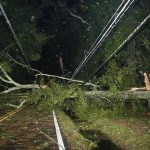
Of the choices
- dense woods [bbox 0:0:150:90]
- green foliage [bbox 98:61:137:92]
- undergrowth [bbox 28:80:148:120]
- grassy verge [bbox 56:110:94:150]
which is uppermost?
dense woods [bbox 0:0:150:90]

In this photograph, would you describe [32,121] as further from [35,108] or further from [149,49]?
[149,49]

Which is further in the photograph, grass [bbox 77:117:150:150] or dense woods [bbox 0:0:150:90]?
dense woods [bbox 0:0:150:90]

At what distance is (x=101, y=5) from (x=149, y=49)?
4.00m

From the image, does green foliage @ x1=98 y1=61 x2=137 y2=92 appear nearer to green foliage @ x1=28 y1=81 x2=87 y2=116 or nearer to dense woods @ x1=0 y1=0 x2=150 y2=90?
dense woods @ x1=0 y1=0 x2=150 y2=90

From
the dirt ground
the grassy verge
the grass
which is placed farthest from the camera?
the grass

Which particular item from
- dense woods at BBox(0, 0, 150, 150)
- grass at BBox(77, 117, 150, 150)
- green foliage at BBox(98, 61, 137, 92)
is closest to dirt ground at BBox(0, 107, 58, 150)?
dense woods at BBox(0, 0, 150, 150)

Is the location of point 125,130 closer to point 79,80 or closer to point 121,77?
point 121,77

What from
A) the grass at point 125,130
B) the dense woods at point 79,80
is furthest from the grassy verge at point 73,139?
the grass at point 125,130

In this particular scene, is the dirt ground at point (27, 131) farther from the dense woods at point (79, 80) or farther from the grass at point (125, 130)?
the grass at point (125, 130)

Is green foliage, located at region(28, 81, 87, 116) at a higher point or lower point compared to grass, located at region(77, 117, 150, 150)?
higher

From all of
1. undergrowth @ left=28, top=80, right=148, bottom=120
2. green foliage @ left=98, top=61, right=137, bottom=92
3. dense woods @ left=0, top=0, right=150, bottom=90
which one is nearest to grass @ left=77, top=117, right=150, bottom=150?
undergrowth @ left=28, top=80, right=148, bottom=120

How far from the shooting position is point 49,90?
10.2m

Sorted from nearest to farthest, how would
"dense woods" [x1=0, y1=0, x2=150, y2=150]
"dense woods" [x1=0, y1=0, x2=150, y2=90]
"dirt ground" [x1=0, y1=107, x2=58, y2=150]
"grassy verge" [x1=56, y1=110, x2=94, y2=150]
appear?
"grassy verge" [x1=56, y1=110, x2=94, y2=150], "dirt ground" [x1=0, y1=107, x2=58, y2=150], "dense woods" [x1=0, y1=0, x2=150, y2=150], "dense woods" [x1=0, y1=0, x2=150, y2=90]

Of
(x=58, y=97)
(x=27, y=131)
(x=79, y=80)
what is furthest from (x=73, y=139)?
(x=79, y=80)
